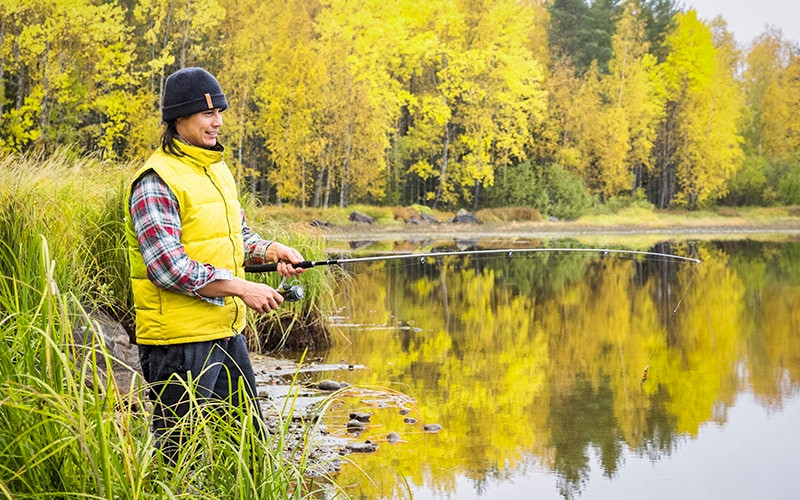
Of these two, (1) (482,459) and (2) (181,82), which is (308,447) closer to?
(2) (181,82)

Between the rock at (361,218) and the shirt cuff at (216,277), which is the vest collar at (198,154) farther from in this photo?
the rock at (361,218)

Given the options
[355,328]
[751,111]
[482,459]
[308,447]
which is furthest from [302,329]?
[751,111]

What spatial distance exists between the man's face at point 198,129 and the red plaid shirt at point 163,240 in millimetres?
202

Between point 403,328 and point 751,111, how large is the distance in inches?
1557

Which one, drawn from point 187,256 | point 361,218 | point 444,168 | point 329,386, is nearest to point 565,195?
point 444,168

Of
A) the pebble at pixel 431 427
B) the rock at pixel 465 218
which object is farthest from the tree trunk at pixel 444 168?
the pebble at pixel 431 427

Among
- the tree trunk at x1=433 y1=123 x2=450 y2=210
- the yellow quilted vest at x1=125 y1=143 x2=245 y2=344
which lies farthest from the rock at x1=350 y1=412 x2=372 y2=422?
the tree trunk at x1=433 y1=123 x2=450 y2=210

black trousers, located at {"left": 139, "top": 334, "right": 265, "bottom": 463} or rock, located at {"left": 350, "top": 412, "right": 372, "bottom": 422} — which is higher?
black trousers, located at {"left": 139, "top": 334, "right": 265, "bottom": 463}

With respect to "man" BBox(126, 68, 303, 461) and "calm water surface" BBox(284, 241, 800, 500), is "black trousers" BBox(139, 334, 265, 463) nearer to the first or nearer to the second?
"man" BBox(126, 68, 303, 461)

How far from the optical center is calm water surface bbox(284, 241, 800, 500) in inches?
193

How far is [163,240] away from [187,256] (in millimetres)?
83

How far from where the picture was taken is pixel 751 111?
1804 inches

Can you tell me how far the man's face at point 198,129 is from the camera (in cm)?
334

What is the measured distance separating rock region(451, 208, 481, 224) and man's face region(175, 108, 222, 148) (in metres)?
26.9
